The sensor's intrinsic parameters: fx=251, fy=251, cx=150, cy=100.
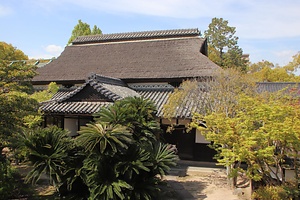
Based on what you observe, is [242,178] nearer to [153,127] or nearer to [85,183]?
[153,127]

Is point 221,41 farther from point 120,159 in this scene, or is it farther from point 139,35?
point 120,159

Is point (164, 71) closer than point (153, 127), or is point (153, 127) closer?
point (153, 127)

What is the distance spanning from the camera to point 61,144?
6777 mm

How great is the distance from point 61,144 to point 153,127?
2804mm

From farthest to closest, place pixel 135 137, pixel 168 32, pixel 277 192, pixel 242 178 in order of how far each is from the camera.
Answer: pixel 168 32
pixel 242 178
pixel 135 137
pixel 277 192

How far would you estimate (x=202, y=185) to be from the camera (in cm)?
957

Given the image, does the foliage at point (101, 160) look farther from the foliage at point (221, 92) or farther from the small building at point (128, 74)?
the small building at point (128, 74)

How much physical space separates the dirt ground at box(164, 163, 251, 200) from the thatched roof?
4887mm

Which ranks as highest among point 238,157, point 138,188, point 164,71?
point 164,71

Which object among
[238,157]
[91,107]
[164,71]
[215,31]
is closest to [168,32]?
[164,71]

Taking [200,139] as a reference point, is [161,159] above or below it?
above

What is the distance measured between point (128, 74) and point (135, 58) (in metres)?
1.83

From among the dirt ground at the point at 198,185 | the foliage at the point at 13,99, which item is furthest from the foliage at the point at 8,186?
the dirt ground at the point at 198,185

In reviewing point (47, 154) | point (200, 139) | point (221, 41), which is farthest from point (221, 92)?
point (221, 41)
